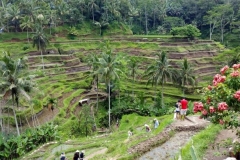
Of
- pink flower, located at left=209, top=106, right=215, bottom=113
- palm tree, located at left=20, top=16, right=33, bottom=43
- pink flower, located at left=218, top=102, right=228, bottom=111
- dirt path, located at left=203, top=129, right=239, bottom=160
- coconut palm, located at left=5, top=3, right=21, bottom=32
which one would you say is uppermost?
coconut palm, located at left=5, top=3, right=21, bottom=32

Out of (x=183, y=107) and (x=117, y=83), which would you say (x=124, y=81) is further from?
(x=183, y=107)

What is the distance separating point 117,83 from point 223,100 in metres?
31.6

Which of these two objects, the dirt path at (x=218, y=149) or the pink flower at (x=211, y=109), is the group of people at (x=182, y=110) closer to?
the dirt path at (x=218, y=149)

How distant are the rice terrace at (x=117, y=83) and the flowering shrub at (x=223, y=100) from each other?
1.3 inches

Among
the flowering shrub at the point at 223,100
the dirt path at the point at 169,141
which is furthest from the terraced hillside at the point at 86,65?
the flowering shrub at the point at 223,100

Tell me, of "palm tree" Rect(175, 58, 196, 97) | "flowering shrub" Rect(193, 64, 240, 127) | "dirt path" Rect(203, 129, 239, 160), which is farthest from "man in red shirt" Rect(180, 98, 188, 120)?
"palm tree" Rect(175, 58, 196, 97)

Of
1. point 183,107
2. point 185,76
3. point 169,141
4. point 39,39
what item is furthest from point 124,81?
point 169,141

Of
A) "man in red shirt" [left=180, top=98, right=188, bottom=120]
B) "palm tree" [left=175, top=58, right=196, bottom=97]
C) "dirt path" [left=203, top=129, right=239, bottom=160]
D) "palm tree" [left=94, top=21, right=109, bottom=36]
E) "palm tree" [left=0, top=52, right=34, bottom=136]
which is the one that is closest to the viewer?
"dirt path" [left=203, top=129, right=239, bottom=160]

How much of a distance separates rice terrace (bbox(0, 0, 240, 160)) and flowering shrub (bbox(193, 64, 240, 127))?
33mm

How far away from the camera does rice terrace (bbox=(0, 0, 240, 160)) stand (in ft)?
43.4

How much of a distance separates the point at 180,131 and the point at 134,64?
26.4 meters

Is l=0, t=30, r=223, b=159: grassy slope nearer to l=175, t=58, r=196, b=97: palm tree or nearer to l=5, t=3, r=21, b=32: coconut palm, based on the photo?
l=175, t=58, r=196, b=97: palm tree

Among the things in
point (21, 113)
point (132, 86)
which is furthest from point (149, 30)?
point (21, 113)

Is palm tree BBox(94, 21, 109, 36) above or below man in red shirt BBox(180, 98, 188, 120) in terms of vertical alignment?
above
